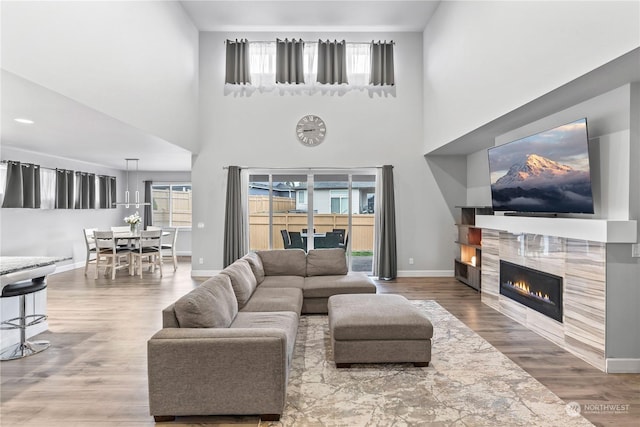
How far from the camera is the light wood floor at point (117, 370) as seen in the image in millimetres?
2447

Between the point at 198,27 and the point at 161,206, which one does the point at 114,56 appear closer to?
the point at 198,27

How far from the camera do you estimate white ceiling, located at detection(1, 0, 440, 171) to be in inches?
186

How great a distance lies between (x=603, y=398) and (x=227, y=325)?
2.81 m

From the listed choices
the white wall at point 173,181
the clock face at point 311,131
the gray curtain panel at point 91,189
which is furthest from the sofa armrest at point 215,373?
the white wall at point 173,181

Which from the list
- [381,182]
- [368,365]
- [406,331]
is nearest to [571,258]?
[406,331]

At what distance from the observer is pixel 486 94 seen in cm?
453

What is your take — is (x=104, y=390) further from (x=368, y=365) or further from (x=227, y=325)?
(x=368, y=365)

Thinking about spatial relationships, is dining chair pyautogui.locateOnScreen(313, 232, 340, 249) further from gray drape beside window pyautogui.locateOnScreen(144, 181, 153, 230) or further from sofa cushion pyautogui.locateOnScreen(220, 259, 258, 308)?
gray drape beside window pyautogui.locateOnScreen(144, 181, 153, 230)

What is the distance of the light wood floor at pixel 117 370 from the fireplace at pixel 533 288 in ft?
1.04

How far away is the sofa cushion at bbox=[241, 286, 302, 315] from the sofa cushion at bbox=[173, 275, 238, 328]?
0.49 metres

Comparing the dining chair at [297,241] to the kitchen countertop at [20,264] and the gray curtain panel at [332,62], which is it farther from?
the kitchen countertop at [20,264]

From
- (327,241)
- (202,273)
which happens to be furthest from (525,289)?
(202,273)

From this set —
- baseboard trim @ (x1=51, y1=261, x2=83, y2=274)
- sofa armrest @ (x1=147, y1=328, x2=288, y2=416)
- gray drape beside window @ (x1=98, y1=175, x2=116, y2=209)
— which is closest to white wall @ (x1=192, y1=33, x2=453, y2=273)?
baseboard trim @ (x1=51, y1=261, x2=83, y2=274)

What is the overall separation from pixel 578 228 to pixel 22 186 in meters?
8.73
